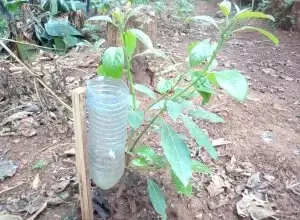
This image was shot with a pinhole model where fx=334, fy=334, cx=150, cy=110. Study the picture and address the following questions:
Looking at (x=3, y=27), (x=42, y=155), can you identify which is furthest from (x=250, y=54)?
(x=3, y=27)

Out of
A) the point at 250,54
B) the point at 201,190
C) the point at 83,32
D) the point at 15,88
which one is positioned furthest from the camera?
the point at 83,32

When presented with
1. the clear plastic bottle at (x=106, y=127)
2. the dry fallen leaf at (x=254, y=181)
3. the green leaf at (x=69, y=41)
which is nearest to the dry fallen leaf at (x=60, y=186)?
the clear plastic bottle at (x=106, y=127)

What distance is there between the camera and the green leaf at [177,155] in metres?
1.20

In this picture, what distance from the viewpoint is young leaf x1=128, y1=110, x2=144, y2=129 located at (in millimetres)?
1322

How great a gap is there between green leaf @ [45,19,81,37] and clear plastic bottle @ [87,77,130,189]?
122 inches

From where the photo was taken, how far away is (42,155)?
6.39 ft

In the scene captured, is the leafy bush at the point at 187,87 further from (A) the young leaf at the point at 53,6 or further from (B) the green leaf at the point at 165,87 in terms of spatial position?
(A) the young leaf at the point at 53,6

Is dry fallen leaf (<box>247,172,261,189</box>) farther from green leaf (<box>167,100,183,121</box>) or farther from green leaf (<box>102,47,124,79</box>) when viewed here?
green leaf (<box>102,47,124,79</box>)

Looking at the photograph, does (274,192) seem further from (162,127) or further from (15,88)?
(15,88)

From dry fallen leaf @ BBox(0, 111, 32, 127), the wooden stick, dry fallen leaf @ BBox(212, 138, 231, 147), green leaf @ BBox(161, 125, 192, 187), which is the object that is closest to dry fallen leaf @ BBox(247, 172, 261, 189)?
dry fallen leaf @ BBox(212, 138, 231, 147)

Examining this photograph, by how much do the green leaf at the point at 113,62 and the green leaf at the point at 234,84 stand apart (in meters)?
0.34

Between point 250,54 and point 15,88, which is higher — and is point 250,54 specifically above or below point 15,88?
below

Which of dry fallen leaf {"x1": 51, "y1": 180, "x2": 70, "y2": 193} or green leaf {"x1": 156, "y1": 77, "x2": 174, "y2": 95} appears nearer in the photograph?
green leaf {"x1": 156, "y1": 77, "x2": 174, "y2": 95}

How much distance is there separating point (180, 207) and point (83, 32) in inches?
133
